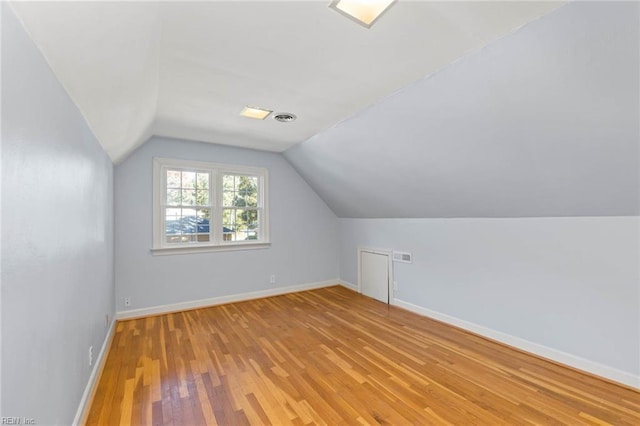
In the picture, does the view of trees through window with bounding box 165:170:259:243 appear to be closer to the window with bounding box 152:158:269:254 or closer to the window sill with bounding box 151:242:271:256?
the window with bounding box 152:158:269:254

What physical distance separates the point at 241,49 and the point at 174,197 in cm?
292

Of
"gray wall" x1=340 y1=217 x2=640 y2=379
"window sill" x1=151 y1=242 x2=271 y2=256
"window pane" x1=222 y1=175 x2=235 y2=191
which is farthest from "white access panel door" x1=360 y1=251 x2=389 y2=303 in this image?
"window pane" x1=222 y1=175 x2=235 y2=191

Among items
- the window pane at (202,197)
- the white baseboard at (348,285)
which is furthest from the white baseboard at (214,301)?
the window pane at (202,197)

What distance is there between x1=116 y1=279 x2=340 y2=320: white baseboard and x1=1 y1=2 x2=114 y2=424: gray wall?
1.89m

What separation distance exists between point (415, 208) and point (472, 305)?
135 cm

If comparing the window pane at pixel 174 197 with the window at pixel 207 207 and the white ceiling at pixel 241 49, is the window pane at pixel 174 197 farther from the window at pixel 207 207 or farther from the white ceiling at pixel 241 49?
the white ceiling at pixel 241 49

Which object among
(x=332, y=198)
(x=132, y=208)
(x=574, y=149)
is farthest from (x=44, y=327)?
(x=332, y=198)

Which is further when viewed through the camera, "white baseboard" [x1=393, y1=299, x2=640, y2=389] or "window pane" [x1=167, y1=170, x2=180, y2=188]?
"window pane" [x1=167, y1=170, x2=180, y2=188]

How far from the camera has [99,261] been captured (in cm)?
256

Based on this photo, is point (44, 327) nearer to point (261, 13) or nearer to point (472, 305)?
point (261, 13)

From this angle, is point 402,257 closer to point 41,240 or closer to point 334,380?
point 334,380

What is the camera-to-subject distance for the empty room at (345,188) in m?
1.33

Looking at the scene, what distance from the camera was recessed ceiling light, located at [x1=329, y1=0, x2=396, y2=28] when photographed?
4.83 feet

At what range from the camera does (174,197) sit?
163 inches
